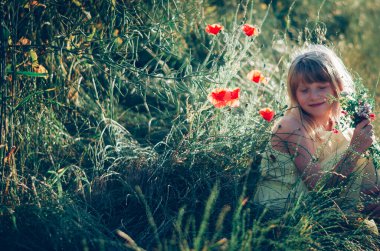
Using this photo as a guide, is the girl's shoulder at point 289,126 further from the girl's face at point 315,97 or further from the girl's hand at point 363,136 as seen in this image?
the girl's hand at point 363,136

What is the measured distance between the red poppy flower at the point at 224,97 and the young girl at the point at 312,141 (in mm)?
273

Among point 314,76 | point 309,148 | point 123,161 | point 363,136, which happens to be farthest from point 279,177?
point 123,161

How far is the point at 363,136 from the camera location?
6.91ft

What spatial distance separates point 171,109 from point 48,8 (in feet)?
3.54

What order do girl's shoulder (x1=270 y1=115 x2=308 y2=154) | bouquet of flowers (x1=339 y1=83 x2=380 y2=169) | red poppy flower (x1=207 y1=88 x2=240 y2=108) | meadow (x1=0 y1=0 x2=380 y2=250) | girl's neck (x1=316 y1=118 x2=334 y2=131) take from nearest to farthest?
1. meadow (x1=0 y1=0 x2=380 y2=250)
2. bouquet of flowers (x1=339 y1=83 x2=380 y2=169)
3. red poppy flower (x1=207 y1=88 x2=240 y2=108)
4. girl's shoulder (x1=270 y1=115 x2=308 y2=154)
5. girl's neck (x1=316 y1=118 x2=334 y2=131)

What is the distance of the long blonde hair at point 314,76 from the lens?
2.42 m

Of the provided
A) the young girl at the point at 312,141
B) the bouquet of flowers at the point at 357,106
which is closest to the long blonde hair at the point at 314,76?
the young girl at the point at 312,141

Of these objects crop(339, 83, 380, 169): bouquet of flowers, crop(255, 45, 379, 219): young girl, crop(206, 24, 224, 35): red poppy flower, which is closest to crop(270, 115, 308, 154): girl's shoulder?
crop(255, 45, 379, 219): young girl

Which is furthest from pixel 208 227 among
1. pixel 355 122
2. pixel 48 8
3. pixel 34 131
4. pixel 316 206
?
pixel 48 8

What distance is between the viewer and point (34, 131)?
230 cm

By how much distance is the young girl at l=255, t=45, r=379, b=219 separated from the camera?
2.14 meters

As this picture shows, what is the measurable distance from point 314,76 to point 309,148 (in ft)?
1.23

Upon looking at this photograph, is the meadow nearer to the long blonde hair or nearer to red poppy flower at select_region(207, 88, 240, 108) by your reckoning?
red poppy flower at select_region(207, 88, 240, 108)

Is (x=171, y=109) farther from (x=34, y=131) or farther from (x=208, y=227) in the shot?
(x=208, y=227)
